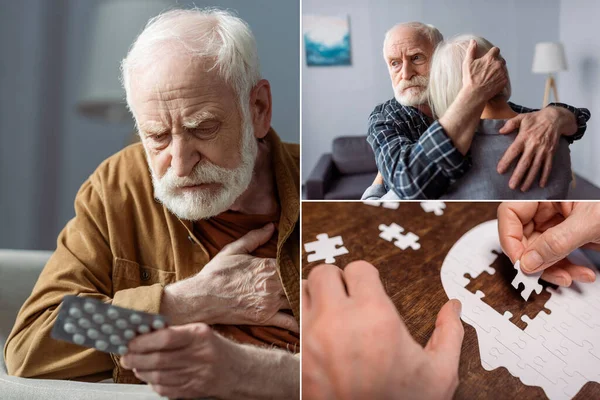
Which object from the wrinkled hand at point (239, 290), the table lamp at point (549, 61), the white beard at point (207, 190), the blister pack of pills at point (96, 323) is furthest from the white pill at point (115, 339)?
the table lamp at point (549, 61)

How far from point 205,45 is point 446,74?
1.83 ft

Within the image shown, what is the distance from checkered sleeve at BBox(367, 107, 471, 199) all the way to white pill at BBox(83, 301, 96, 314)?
662 mm

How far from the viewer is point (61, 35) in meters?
2.54

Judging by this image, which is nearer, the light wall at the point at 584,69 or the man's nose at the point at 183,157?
the light wall at the point at 584,69

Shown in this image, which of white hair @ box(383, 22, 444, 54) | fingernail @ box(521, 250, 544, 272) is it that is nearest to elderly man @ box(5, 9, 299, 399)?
white hair @ box(383, 22, 444, 54)

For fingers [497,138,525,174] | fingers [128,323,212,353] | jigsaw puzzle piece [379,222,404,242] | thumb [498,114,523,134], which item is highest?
thumb [498,114,523,134]

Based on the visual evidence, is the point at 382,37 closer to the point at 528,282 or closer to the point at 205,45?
the point at 205,45

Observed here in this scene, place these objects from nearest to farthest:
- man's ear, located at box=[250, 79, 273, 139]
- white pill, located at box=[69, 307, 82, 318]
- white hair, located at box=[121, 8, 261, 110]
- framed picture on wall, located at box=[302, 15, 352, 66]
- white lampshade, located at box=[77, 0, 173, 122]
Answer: white pill, located at box=[69, 307, 82, 318] → framed picture on wall, located at box=[302, 15, 352, 66] → white hair, located at box=[121, 8, 261, 110] → man's ear, located at box=[250, 79, 273, 139] → white lampshade, located at box=[77, 0, 173, 122]

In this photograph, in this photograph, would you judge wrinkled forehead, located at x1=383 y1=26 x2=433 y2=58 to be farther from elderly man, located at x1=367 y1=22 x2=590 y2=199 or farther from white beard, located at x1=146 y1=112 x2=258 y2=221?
white beard, located at x1=146 y1=112 x2=258 y2=221

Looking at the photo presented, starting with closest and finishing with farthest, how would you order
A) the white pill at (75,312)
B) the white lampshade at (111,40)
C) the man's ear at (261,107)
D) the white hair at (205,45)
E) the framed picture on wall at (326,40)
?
the white pill at (75,312), the framed picture on wall at (326,40), the white hair at (205,45), the man's ear at (261,107), the white lampshade at (111,40)

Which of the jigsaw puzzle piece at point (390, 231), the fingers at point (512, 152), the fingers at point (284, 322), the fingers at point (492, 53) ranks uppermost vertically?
the fingers at point (492, 53)

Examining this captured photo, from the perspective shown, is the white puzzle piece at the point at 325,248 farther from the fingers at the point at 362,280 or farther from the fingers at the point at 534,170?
the fingers at the point at 534,170

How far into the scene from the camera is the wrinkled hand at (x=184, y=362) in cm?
146

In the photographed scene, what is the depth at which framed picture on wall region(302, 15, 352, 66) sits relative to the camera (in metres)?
1.52
